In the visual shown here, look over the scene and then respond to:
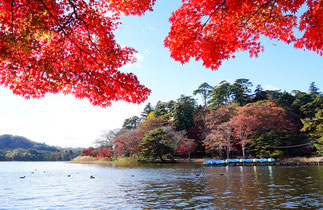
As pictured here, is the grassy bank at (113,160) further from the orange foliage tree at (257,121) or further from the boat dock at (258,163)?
the orange foliage tree at (257,121)

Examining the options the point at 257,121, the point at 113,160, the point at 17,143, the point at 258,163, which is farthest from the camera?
the point at 17,143

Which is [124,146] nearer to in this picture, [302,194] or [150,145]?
[150,145]

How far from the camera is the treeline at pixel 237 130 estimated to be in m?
34.0

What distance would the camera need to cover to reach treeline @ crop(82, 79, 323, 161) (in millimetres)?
34031

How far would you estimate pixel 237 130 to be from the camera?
3600 cm

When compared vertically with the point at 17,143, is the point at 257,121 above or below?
above

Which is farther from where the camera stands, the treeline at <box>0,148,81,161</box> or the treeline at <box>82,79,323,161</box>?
the treeline at <box>0,148,81,161</box>

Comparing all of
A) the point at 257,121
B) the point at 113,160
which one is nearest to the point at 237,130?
the point at 257,121

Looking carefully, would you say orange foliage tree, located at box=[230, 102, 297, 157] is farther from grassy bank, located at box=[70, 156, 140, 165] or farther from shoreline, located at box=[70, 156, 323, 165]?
grassy bank, located at box=[70, 156, 140, 165]

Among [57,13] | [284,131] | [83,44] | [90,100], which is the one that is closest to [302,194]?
[90,100]

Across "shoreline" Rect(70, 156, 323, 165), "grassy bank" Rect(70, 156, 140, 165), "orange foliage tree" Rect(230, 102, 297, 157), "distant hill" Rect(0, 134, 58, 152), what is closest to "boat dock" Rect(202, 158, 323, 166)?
"shoreline" Rect(70, 156, 323, 165)

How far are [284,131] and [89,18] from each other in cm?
3557

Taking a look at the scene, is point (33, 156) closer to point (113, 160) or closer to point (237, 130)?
point (113, 160)

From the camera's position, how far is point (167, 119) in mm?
51531
